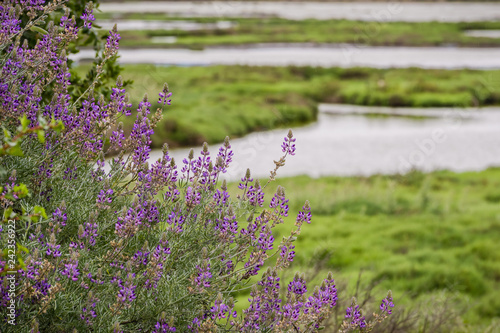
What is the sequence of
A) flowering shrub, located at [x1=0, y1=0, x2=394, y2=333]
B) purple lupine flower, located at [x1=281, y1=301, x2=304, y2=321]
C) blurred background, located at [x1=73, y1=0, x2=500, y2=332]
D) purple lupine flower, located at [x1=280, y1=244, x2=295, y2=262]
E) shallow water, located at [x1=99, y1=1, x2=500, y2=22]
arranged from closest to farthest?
flowering shrub, located at [x1=0, y1=0, x2=394, y2=333], purple lupine flower, located at [x1=281, y1=301, x2=304, y2=321], purple lupine flower, located at [x1=280, y1=244, x2=295, y2=262], blurred background, located at [x1=73, y1=0, x2=500, y2=332], shallow water, located at [x1=99, y1=1, x2=500, y2=22]

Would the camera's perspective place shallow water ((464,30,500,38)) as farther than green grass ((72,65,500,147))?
Yes

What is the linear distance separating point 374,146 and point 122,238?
28.2 m

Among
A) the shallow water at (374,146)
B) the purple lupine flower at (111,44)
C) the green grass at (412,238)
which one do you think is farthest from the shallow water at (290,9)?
the purple lupine flower at (111,44)

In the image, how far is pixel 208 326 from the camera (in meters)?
2.49

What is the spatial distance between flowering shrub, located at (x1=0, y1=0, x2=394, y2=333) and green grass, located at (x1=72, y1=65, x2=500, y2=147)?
990 inches

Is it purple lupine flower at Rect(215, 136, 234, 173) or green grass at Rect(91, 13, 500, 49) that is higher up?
green grass at Rect(91, 13, 500, 49)

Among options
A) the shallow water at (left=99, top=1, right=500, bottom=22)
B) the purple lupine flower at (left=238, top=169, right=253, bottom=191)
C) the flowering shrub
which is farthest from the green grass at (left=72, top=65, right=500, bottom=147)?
the shallow water at (left=99, top=1, right=500, bottom=22)

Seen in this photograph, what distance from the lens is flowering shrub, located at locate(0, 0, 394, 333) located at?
8.20 ft

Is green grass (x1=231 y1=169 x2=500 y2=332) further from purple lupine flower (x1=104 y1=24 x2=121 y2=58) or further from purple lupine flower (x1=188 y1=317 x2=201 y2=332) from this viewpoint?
purple lupine flower (x1=104 y1=24 x2=121 y2=58)

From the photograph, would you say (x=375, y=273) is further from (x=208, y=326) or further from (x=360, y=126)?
(x=360, y=126)

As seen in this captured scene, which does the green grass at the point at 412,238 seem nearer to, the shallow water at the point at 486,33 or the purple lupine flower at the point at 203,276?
the purple lupine flower at the point at 203,276

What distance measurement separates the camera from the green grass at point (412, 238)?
10.3 meters

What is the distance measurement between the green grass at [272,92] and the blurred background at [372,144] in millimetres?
132

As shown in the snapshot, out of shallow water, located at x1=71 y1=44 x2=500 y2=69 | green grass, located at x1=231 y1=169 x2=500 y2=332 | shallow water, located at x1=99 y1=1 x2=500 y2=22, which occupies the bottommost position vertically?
green grass, located at x1=231 y1=169 x2=500 y2=332
